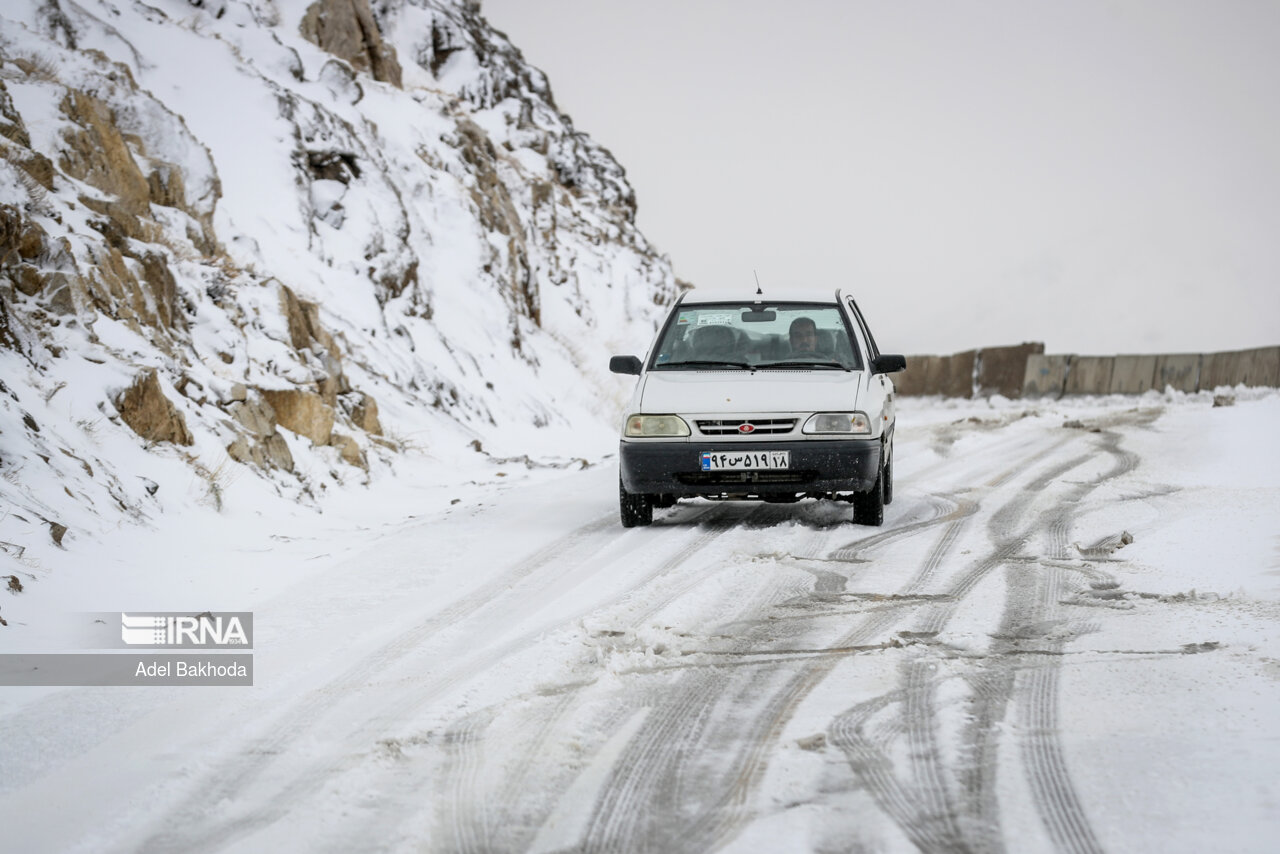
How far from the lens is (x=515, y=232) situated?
28.3 meters

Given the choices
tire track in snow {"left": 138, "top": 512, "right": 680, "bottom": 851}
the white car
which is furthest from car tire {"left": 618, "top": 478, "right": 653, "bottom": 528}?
tire track in snow {"left": 138, "top": 512, "right": 680, "bottom": 851}

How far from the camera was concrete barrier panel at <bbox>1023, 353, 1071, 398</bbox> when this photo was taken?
100.0ft

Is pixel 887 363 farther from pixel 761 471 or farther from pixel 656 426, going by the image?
pixel 656 426

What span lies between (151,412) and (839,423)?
528 centimetres

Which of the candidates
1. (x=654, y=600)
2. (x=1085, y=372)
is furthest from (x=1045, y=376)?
(x=654, y=600)

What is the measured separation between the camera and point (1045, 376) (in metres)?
30.8

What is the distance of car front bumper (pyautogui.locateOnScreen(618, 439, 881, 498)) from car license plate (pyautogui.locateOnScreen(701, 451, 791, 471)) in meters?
0.03

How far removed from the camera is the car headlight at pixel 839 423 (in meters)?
8.22

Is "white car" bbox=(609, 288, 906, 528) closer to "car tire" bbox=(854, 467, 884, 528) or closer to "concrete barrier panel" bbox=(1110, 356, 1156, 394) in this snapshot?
"car tire" bbox=(854, 467, 884, 528)

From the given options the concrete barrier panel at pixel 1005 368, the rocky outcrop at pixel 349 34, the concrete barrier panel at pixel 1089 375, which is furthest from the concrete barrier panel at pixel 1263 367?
the rocky outcrop at pixel 349 34

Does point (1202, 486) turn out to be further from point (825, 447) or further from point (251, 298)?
point (251, 298)

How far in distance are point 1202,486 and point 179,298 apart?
9.81 meters

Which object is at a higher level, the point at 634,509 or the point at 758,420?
the point at 758,420

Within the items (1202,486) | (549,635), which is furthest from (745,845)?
(1202,486)
